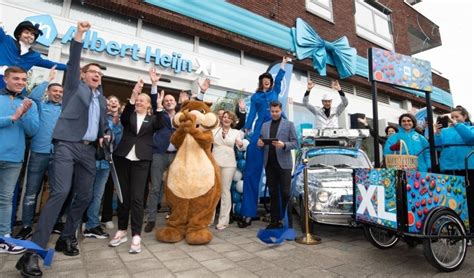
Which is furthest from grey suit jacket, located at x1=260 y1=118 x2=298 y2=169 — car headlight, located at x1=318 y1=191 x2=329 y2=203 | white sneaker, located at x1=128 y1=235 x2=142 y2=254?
white sneaker, located at x1=128 y1=235 x2=142 y2=254

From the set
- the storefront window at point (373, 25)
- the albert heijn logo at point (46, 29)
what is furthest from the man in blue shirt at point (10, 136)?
the storefront window at point (373, 25)

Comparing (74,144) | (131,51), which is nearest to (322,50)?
(131,51)

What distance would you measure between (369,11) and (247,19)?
842 centimetres

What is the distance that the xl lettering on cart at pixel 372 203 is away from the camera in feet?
9.76

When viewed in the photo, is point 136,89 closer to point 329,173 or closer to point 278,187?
point 278,187

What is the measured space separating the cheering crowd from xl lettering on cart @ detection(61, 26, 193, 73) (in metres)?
2.32

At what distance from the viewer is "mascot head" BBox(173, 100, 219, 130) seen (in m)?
3.67

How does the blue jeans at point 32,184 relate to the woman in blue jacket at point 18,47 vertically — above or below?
below

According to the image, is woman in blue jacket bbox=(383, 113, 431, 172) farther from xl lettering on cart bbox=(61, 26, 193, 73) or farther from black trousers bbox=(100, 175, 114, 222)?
xl lettering on cart bbox=(61, 26, 193, 73)

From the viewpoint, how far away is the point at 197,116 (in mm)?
3693

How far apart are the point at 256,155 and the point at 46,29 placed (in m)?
5.34

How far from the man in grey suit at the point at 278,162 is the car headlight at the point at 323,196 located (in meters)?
0.48

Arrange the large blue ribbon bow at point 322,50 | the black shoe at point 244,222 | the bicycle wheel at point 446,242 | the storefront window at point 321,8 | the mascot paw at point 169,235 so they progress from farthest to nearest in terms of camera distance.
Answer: the storefront window at point 321,8
the large blue ribbon bow at point 322,50
the black shoe at point 244,222
the mascot paw at point 169,235
the bicycle wheel at point 446,242

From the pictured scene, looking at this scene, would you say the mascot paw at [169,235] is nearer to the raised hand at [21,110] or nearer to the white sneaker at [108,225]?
the white sneaker at [108,225]
